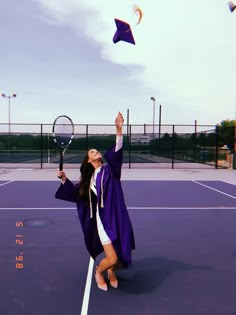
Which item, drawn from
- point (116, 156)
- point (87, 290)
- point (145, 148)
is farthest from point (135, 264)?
point (145, 148)

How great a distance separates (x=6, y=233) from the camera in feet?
19.2

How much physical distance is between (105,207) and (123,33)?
312cm

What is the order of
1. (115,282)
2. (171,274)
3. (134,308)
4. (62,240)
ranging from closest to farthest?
(134,308) → (115,282) → (171,274) → (62,240)

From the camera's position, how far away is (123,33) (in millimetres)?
5266

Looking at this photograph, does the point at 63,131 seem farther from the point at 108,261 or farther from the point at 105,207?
the point at 108,261

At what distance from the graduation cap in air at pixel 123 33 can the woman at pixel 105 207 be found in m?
2.25

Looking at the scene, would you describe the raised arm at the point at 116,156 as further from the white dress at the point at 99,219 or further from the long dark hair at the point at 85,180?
the long dark hair at the point at 85,180

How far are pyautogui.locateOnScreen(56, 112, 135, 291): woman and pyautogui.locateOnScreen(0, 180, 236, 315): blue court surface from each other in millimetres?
420

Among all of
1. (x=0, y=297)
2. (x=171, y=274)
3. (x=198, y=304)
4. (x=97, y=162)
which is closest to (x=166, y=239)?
(x=171, y=274)

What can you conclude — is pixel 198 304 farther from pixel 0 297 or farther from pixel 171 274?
pixel 0 297

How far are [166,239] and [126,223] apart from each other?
2243 mm

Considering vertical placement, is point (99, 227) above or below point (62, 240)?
above

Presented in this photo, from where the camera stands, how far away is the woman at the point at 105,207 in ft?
11.5

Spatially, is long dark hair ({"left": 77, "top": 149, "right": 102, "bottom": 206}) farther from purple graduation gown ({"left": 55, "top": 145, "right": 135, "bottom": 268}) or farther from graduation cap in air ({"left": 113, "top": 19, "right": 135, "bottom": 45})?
graduation cap in air ({"left": 113, "top": 19, "right": 135, "bottom": 45})
